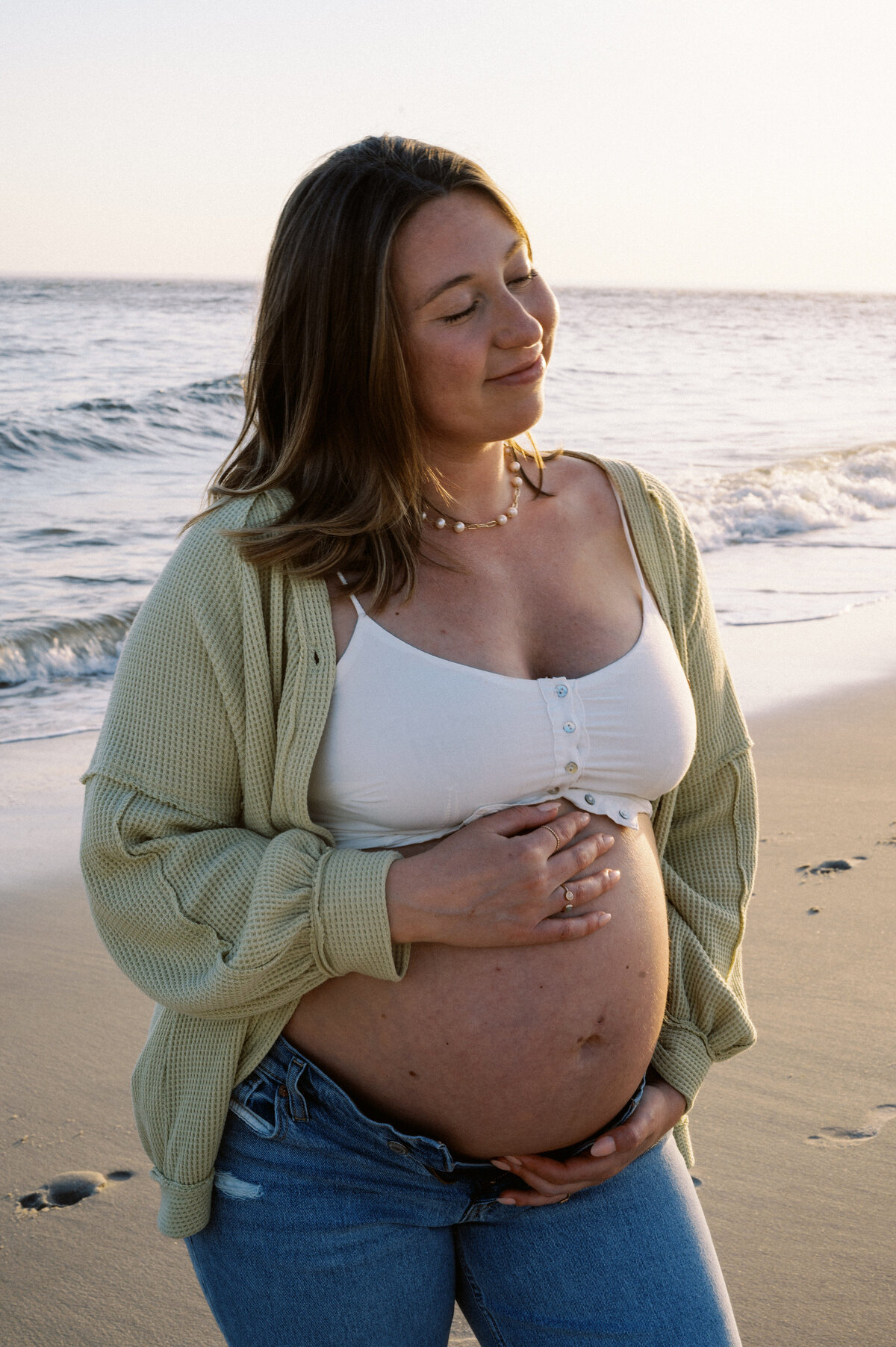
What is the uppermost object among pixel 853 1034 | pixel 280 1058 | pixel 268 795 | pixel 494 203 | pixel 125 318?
pixel 494 203

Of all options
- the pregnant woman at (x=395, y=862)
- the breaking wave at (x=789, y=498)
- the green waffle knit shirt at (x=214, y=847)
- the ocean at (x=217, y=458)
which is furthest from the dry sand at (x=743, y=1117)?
the breaking wave at (x=789, y=498)

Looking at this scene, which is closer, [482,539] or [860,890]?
[482,539]

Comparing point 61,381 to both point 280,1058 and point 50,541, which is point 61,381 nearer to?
point 50,541

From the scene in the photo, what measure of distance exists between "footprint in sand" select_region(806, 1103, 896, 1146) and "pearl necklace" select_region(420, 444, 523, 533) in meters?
1.73

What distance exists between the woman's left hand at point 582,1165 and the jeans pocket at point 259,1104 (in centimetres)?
33

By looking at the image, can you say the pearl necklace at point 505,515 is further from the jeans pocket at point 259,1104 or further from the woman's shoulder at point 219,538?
the jeans pocket at point 259,1104

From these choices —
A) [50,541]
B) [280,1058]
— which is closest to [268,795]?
[280,1058]

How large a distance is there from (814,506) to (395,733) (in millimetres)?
10874

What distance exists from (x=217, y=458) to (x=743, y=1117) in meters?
12.8

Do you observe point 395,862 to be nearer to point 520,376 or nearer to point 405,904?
point 405,904

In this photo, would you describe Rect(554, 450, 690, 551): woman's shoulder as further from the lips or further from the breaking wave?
the breaking wave

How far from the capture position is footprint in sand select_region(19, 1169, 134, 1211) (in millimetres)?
2688

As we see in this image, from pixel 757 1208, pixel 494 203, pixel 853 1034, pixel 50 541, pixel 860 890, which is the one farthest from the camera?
pixel 50 541

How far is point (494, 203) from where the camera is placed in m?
1.98
